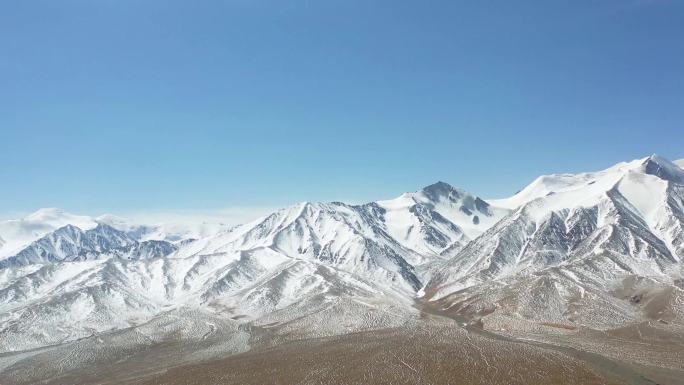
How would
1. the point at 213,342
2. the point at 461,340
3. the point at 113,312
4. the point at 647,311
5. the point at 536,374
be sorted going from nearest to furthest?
the point at 536,374, the point at 461,340, the point at 213,342, the point at 647,311, the point at 113,312

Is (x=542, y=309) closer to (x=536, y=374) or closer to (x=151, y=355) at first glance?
(x=536, y=374)

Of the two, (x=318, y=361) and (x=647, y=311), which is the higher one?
(x=318, y=361)

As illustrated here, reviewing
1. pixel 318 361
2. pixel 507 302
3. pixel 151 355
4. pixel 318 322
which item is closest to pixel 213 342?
pixel 151 355

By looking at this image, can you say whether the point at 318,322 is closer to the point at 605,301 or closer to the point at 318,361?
the point at 318,361

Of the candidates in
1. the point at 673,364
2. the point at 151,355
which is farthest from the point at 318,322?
the point at 673,364

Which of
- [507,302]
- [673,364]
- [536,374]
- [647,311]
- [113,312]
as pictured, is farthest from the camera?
[113,312]

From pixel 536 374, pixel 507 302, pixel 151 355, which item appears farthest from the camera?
pixel 507 302

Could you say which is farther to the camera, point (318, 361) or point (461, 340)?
point (461, 340)

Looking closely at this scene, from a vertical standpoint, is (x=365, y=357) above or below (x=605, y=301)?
above

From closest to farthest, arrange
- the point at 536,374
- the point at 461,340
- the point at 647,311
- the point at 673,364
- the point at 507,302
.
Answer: the point at 536,374 → the point at 673,364 → the point at 461,340 → the point at 647,311 → the point at 507,302
